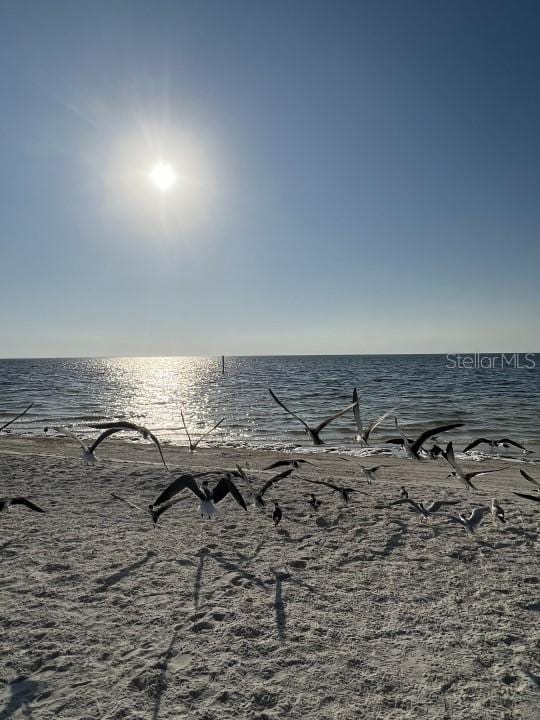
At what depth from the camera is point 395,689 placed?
3439mm

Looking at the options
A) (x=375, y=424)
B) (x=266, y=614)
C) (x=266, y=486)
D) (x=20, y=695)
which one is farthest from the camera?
(x=266, y=486)

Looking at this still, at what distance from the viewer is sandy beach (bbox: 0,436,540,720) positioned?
3.33 m

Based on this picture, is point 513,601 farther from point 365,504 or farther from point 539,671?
point 365,504

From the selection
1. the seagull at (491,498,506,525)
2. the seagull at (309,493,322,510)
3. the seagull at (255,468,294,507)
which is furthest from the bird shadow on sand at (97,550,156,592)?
the seagull at (491,498,506,525)

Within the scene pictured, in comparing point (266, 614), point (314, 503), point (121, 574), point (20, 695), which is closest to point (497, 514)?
point (314, 503)

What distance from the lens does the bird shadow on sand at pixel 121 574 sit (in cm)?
499

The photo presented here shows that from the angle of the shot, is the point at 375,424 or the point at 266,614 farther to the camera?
the point at 375,424

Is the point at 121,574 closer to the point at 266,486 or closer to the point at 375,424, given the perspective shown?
the point at 266,486

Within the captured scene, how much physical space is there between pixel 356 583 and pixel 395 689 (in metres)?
1.74

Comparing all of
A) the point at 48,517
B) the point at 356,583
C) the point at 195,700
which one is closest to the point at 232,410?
the point at 48,517

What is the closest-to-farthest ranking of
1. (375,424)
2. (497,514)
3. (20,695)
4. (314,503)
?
(20,695) → (375,424) → (497,514) → (314,503)

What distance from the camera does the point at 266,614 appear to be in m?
4.48

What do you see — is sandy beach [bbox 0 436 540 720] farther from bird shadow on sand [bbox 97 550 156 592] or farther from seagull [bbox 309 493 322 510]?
seagull [bbox 309 493 322 510]

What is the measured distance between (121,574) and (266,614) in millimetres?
1954
